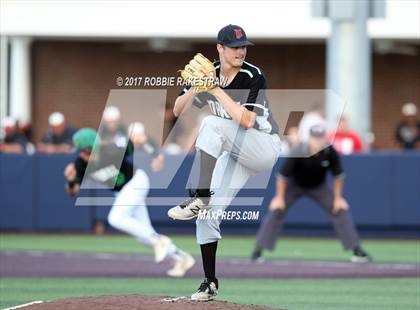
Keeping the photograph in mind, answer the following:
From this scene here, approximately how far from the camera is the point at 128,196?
14.2m

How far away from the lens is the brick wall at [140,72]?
26.8m

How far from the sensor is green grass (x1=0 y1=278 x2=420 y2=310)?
11422mm

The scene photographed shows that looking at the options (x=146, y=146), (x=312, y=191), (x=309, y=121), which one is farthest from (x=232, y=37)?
(x=309, y=121)

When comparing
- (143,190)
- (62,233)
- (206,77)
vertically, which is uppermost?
(206,77)

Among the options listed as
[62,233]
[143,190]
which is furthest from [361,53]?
[143,190]

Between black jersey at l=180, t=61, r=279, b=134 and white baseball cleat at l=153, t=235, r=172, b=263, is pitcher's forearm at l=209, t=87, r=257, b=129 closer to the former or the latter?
black jersey at l=180, t=61, r=279, b=134

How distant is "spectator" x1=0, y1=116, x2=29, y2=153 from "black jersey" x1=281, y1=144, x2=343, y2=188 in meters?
6.95

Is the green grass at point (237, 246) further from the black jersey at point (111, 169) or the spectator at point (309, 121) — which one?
the black jersey at point (111, 169)

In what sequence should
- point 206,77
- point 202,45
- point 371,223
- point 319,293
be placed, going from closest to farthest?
point 206,77 < point 319,293 < point 371,223 < point 202,45

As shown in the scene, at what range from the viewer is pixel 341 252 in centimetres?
1722

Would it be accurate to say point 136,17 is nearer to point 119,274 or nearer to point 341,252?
→ point 341,252

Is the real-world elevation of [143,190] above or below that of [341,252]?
above

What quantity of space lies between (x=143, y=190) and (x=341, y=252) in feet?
14.0

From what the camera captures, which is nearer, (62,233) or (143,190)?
(143,190)
